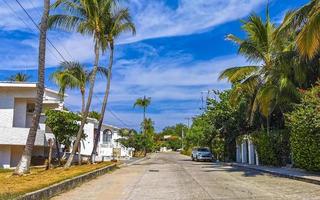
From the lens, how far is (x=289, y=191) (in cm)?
1641

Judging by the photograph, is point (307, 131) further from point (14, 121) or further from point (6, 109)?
point (14, 121)

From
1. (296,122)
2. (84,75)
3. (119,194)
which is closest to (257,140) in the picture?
(296,122)

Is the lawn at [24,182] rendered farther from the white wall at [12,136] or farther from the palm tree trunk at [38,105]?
the white wall at [12,136]

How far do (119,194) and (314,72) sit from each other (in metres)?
18.5

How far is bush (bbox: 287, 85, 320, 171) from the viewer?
21.9 meters

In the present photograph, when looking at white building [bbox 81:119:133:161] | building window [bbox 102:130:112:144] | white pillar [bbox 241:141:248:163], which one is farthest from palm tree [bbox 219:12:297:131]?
building window [bbox 102:130:112:144]

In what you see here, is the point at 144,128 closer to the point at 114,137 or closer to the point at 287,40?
the point at 114,137

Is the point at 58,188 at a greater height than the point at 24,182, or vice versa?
the point at 24,182

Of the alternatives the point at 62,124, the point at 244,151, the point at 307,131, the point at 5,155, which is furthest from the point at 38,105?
Result: the point at 244,151

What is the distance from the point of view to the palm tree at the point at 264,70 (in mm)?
28781

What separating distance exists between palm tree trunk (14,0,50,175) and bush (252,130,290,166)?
1814 centimetres

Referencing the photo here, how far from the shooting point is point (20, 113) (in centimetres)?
3653

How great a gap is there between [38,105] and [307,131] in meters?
13.8

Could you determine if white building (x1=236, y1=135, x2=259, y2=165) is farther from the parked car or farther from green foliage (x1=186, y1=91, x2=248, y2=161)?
the parked car
